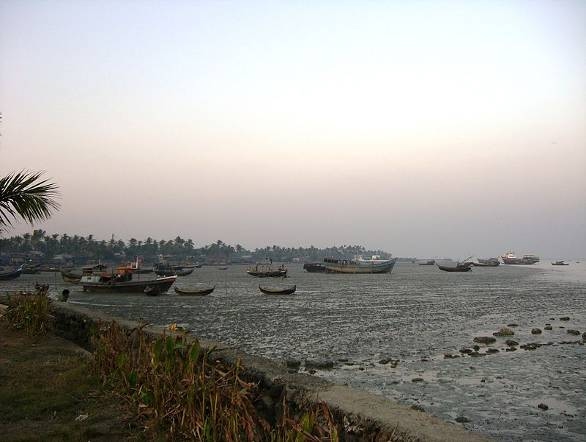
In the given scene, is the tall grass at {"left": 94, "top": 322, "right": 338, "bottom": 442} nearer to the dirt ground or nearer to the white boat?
the dirt ground

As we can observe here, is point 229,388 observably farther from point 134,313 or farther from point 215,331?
point 134,313

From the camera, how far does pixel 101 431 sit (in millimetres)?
5512

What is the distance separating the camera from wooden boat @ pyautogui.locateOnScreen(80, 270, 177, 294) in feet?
148

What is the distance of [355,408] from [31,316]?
33.5ft

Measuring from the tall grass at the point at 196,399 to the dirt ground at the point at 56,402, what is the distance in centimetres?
28

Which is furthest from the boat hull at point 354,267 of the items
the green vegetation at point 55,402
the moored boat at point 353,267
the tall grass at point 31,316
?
the green vegetation at point 55,402

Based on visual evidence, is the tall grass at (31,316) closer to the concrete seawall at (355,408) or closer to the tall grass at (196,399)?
the tall grass at (196,399)

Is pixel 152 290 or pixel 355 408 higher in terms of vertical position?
pixel 355 408

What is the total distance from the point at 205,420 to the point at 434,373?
10.2 m

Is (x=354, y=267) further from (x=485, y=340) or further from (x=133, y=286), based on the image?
(x=485, y=340)

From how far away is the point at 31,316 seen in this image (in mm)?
11523

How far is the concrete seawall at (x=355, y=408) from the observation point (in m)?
3.64

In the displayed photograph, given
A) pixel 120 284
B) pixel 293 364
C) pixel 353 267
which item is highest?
pixel 293 364

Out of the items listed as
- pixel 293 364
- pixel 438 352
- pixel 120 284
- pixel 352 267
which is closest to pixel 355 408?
pixel 293 364
